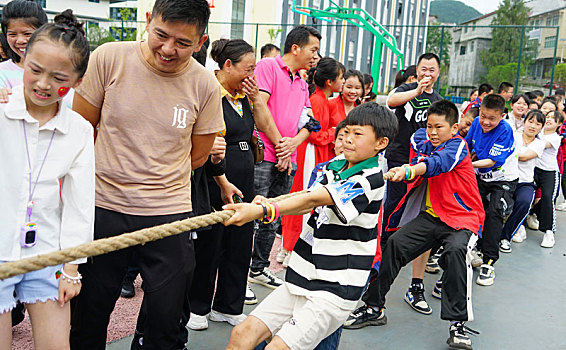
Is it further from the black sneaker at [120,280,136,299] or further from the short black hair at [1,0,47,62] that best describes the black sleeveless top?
the short black hair at [1,0,47,62]

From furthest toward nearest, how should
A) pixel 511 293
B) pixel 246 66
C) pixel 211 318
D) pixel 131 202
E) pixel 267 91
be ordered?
pixel 511 293, pixel 267 91, pixel 211 318, pixel 246 66, pixel 131 202

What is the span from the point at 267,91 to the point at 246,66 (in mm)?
729

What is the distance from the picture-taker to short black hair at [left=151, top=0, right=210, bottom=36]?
1.93m

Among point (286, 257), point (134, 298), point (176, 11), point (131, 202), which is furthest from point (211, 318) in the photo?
point (176, 11)

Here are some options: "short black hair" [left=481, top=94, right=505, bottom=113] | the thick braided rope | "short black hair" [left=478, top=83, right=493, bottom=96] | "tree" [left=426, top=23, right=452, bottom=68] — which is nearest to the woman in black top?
the thick braided rope

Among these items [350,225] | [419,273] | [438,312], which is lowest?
[438,312]

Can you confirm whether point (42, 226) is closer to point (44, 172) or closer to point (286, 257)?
point (44, 172)

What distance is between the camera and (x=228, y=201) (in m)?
2.87

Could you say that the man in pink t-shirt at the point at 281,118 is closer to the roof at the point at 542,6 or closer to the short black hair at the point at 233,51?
the short black hair at the point at 233,51

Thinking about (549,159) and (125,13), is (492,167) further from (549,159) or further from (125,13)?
(125,13)

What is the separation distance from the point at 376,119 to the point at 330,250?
2.25ft

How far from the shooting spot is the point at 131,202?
6.73 ft

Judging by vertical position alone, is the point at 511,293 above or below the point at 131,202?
below

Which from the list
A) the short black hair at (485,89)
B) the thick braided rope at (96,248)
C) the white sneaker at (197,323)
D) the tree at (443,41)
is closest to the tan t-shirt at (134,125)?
the thick braided rope at (96,248)
